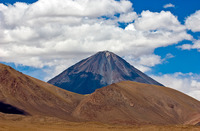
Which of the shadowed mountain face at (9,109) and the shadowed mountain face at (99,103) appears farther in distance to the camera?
the shadowed mountain face at (99,103)

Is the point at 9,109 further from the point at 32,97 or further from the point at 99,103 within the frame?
the point at 99,103

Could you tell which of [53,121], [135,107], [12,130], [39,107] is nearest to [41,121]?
[53,121]

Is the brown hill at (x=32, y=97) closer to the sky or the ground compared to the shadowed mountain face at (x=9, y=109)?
closer to the sky

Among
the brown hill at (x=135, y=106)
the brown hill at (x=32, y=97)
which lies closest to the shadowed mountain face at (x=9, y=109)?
the brown hill at (x=32, y=97)

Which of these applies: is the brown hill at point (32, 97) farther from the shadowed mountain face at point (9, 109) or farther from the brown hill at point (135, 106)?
the brown hill at point (135, 106)

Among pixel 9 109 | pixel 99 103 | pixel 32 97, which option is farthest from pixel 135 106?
pixel 9 109

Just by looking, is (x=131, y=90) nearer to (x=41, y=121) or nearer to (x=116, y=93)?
(x=116, y=93)

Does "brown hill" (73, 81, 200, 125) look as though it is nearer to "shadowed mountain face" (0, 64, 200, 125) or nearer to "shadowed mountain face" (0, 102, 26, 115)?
"shadowed mountain face" (0, 64, 200, 125)
